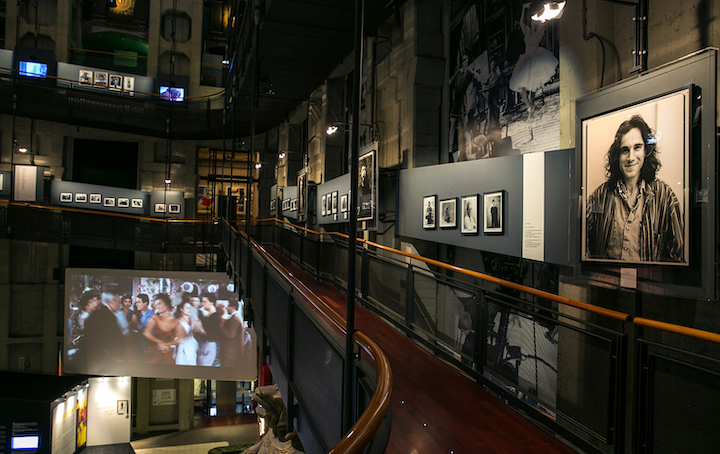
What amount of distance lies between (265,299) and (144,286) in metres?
12.1

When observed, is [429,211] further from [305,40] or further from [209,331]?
[209,331]

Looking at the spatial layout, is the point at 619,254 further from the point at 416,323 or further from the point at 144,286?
the point at 144,286

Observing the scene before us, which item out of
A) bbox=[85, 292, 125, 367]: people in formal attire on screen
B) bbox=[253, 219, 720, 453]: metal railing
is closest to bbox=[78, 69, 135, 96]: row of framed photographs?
bbox=[85, 292, 125, 367]: people in formal attire on screen

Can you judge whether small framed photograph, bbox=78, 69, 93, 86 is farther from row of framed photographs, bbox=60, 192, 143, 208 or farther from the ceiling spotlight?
the ceiling spotlight

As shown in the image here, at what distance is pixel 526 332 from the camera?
4.24 meters

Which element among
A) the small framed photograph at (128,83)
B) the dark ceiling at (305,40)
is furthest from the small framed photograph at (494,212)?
the small framed photograph at (128,83)

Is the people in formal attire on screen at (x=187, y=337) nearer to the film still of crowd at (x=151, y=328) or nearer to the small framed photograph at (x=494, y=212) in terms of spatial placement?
the film still of crowd at (x=151, y=328)

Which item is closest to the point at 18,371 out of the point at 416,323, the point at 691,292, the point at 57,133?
the point at 57,133

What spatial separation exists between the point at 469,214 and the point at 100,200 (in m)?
17.3

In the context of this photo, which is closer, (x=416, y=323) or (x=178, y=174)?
(x=416, y=323)

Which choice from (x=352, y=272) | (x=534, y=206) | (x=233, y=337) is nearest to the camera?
(x=352, y=272)

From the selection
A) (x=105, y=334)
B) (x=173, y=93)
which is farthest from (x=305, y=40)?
(x=105, y=334)

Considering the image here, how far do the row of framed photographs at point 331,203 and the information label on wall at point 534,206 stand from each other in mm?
5501

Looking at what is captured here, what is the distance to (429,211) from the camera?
22.2ft
